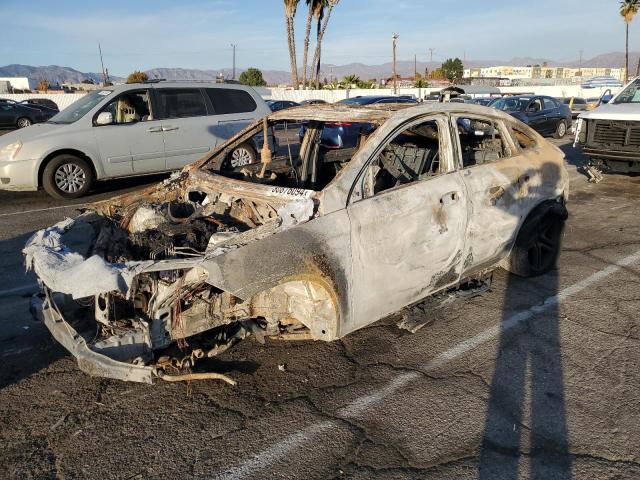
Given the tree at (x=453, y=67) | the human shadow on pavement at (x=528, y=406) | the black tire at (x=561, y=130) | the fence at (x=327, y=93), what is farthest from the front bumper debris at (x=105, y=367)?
the tree at (x=453, y=67)

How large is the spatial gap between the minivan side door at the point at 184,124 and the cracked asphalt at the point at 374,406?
18.1ft

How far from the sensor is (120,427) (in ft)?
10.0

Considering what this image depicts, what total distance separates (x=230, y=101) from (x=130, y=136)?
210 centimetres

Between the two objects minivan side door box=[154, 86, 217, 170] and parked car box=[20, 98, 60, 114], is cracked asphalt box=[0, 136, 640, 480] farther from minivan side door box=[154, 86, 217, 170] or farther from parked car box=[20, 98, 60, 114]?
parked car box=[20, 98, 60, 114]

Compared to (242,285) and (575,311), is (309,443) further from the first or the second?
(575,311)

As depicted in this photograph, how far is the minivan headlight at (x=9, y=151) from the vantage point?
858cm

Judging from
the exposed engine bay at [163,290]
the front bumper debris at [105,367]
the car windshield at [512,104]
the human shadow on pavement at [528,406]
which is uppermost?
the car windshield at [512,104]

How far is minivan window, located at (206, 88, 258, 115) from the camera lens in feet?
33.3

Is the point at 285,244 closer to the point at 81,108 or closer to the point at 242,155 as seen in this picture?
the point at 242,155

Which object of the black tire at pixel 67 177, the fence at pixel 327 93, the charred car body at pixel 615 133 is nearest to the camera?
the charred car body at pixel 615 133

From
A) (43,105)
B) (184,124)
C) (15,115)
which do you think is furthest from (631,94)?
(43,105)

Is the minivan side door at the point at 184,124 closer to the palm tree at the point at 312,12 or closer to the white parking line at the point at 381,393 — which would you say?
the white parking line at the point at 381,393

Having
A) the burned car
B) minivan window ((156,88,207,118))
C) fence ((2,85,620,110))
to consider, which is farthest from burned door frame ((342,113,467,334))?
fence ((2,85,620,110))

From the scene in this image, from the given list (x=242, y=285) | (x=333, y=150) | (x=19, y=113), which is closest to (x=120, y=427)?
(x=242, y=285)
